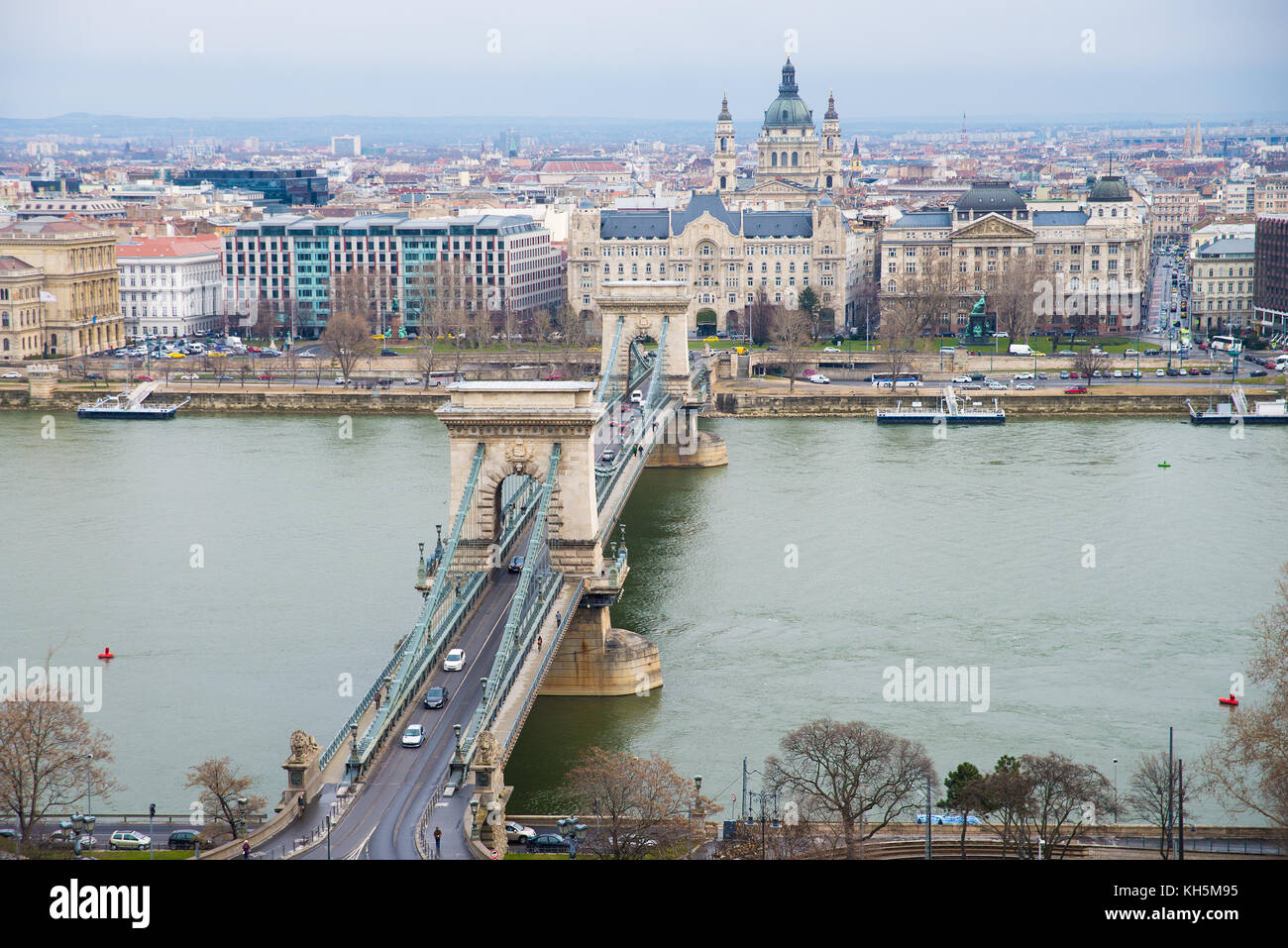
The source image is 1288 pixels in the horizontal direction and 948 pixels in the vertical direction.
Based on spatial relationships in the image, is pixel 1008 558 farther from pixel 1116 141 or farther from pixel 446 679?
pixel 1116 141

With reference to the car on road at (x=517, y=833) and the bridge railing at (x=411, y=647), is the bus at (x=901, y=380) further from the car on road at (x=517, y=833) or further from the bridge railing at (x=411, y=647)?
the car on road at (x=517, y=833)

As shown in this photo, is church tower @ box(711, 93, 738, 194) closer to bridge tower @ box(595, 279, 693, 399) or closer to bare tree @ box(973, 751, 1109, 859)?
bridge tower @ box(595, 279, 693, 399)

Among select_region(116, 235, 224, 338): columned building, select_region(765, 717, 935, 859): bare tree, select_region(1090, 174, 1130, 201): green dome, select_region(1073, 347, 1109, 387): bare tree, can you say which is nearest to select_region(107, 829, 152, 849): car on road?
select_region(765, 717, 935, 859): bare tree

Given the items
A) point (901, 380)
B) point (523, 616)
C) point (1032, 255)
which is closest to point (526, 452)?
point (523, 616)

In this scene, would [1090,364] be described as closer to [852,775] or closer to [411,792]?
[852,775]

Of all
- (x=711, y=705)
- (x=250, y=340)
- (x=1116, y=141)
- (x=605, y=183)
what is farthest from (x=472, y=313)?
(x=1116, y=141)

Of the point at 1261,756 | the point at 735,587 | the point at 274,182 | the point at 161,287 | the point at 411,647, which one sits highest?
Result: the point at 274,182
